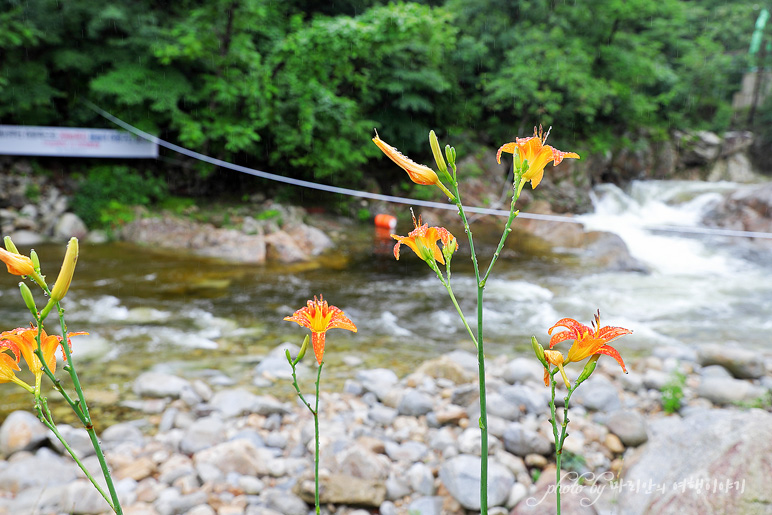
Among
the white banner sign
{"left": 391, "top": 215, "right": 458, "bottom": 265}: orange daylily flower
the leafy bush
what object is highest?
the white banner sign

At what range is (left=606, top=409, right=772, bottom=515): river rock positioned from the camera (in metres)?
1.53

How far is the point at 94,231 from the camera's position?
7.22 metres

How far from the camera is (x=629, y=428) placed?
2682 millimetres

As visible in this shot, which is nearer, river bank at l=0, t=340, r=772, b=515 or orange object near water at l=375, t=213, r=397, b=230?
river bank at l=0, t=340, r=772, b=515

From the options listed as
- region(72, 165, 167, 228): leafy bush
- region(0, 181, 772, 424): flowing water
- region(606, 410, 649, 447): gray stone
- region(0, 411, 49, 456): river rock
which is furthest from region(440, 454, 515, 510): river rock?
region(72, 165, 167, 228): leafy bush

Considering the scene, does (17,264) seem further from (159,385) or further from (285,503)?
(159,385)

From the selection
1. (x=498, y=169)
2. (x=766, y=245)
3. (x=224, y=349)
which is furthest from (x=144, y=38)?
(x=766, y=245)

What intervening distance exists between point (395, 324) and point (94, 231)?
4866 millimetres

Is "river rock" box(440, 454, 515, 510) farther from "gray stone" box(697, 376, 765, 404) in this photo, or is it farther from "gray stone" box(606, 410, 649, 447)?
"gray stone" box(697, 376, 765, 404)

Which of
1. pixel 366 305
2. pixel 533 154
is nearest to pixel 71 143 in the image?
pixel 366 305

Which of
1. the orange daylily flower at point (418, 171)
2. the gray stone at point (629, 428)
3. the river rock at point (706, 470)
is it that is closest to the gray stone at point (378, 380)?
the gray stone at point (629, 428)

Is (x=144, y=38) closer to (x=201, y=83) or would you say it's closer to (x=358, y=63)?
(x=201, y=83)

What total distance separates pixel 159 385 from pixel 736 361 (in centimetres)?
417

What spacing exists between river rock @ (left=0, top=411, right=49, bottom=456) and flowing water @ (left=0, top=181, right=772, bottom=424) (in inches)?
22.1
